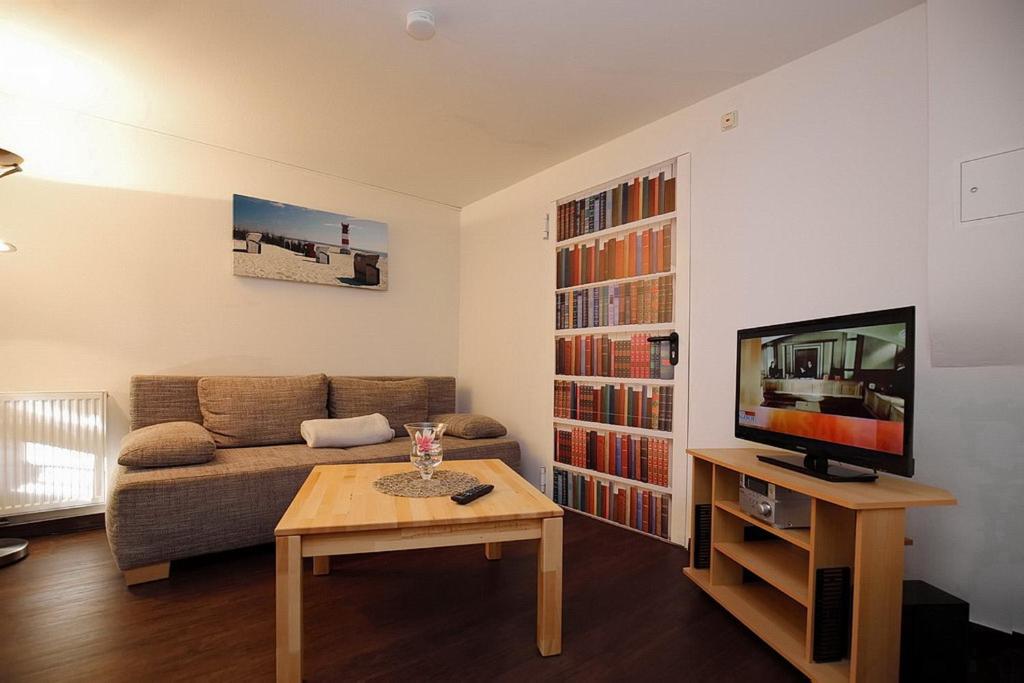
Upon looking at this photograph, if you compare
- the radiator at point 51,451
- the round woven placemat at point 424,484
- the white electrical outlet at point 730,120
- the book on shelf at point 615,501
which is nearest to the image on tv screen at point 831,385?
the book on shelf at point 615,501

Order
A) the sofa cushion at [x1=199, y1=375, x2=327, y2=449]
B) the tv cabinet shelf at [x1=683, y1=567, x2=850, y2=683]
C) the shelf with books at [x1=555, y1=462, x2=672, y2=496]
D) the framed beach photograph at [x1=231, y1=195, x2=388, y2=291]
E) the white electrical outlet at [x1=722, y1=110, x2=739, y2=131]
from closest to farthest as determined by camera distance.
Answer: the tv cabinet shelf at [x1=683, y1=567, x2=850, y2=683]
the white electrical outlet at [x1=722, y1=110, x2=739, y2=131]
the shelf with books at [x1=555, y1=462, x2=672, y2=496]
the sofa cushion at [x1=199, y1=375, x2=327, y2=449]
the framed beach photograph at [x1=231, y1=195, x2=388, y2=291]

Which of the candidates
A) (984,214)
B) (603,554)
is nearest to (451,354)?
(603,554)

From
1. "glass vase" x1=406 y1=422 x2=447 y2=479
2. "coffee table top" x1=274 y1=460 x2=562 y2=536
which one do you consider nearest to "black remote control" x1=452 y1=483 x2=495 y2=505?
"coffee table top" x1=274 y1=460 x2=562 y2=536

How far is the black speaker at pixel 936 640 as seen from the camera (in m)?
1.38

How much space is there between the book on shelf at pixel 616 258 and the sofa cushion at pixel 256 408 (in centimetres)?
182

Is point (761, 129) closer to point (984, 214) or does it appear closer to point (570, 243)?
point (984, 214)

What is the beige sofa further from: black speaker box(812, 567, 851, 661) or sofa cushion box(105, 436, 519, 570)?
black speaker box(812, 567, 851, 661)

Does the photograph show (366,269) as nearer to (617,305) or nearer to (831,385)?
(617,305)

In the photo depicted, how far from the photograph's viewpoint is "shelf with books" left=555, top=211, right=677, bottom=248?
261 cm

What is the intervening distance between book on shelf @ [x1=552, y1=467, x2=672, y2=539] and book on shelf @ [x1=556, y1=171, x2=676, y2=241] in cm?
155

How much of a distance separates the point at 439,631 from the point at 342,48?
2339 millimetres

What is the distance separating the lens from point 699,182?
8.09 feet

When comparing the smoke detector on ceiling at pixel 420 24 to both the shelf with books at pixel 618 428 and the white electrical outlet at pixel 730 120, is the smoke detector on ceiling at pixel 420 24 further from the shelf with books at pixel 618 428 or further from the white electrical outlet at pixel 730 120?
the shelf with books at pixel 618 428

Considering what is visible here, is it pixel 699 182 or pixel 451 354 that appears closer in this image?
pixel 699 182
